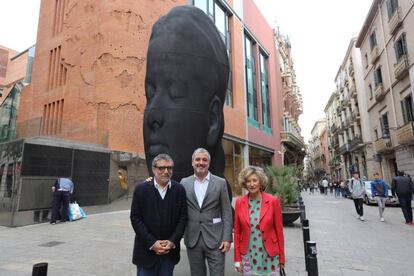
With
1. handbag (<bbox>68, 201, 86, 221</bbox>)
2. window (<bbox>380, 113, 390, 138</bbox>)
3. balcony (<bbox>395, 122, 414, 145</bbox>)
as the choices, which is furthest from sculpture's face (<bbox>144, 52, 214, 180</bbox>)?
window (<bbox>380, 113, 390, 138</bbox>)

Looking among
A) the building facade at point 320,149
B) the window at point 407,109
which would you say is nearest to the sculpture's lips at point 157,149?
the window at point 407,109

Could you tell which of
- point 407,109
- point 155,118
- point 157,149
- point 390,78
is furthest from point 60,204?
point 390,78

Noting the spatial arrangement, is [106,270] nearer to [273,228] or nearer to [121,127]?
[273,228]

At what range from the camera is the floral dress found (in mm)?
2633

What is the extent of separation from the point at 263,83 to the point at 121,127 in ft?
57.8

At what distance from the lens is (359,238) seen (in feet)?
23.7

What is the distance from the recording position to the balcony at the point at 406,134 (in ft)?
58.0

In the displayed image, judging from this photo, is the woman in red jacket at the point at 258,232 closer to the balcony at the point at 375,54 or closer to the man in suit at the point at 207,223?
the man in suit at the point at 207,223

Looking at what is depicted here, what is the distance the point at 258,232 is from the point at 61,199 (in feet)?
29.0

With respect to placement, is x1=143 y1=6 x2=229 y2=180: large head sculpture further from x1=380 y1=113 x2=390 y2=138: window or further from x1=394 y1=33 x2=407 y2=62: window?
x1=380 y1=113 x2=390 y2=138: window

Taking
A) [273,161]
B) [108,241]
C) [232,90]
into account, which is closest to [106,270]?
[108,241]

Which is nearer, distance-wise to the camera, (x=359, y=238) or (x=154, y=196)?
(x=154, y=196)

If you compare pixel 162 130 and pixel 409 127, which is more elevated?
pixel 409 127

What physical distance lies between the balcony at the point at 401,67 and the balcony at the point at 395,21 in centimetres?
214
